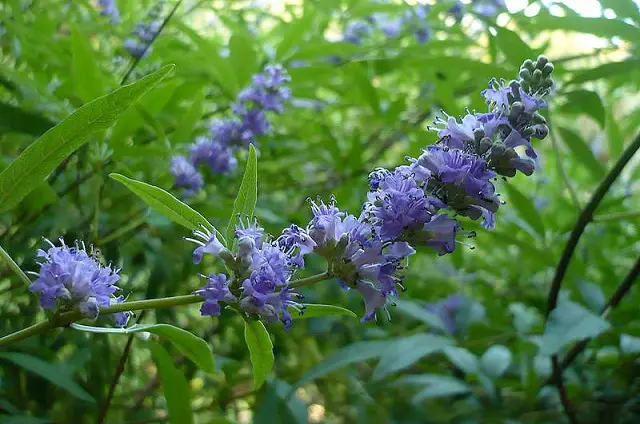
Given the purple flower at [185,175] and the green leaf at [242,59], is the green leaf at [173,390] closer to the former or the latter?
the purple flower at [185,175]

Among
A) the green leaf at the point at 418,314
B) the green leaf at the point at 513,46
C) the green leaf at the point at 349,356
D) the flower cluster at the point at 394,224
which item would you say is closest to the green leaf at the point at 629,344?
the green leaf at the point at 418,314

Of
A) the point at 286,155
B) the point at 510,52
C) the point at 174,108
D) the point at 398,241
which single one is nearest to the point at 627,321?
the point at 510,52

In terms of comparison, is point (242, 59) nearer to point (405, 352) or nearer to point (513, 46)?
point (513, 46)

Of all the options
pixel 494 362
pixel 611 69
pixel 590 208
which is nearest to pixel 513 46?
pixel 611 69

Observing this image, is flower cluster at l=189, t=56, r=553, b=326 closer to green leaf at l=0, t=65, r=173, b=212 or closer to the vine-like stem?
the vine-like stem

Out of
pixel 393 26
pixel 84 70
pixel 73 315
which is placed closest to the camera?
pixel 73 315

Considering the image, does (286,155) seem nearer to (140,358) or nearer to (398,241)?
(140,358)

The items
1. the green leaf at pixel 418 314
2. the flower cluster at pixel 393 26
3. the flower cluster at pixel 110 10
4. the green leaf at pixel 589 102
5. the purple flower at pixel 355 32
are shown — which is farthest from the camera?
the purple flower at pixel 355 32

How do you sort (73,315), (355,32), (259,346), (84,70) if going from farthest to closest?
(355,32), (84,70), (259,346), (73,315)
